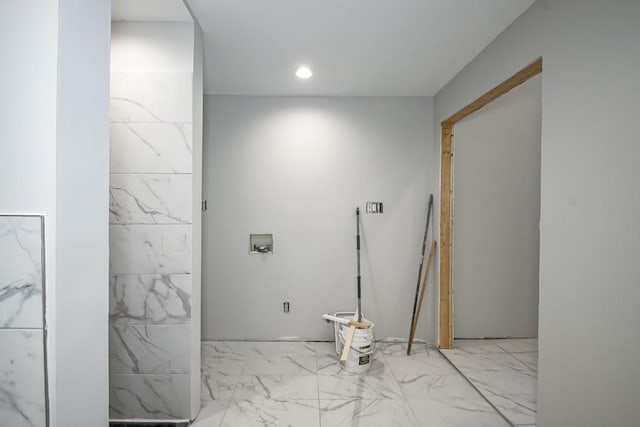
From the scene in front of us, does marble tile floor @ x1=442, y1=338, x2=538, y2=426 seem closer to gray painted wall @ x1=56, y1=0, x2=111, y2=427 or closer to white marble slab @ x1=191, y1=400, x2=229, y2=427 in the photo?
white marble slab @ x1=191, y1=400, x2=229, y2=427

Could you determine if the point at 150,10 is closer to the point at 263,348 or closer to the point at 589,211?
the point at 589,211

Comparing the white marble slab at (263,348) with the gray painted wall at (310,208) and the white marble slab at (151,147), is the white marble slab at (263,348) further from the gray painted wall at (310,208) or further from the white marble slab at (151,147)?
the white marble slab at (151,147)

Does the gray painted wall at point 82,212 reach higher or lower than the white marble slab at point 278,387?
higher

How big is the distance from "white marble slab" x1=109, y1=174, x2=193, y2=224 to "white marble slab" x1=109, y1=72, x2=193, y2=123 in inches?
13.5

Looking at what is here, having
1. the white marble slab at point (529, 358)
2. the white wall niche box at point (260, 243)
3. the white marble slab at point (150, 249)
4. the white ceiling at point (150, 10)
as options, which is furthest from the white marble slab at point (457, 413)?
the white ceiling at point (150, 10)

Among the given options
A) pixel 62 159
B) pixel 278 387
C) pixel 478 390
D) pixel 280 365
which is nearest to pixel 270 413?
pixel 278 387

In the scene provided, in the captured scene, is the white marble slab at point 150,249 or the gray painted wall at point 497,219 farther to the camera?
the gray painted wall at point 497,219

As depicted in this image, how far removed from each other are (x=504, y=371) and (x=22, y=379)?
3.27m

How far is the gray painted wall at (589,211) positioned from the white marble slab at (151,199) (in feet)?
6.53

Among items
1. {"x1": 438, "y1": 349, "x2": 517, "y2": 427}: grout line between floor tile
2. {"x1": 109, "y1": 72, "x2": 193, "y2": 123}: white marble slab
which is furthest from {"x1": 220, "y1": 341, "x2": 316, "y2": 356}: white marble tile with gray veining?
{"x1": 109, "y1": 72, "x2": 193, "y2": 123}: white marble slab

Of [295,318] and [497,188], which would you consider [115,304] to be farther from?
[497,188]

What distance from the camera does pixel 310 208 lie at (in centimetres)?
383

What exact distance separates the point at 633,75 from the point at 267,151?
9.58 ft

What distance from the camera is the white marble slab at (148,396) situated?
2281 millimetres
